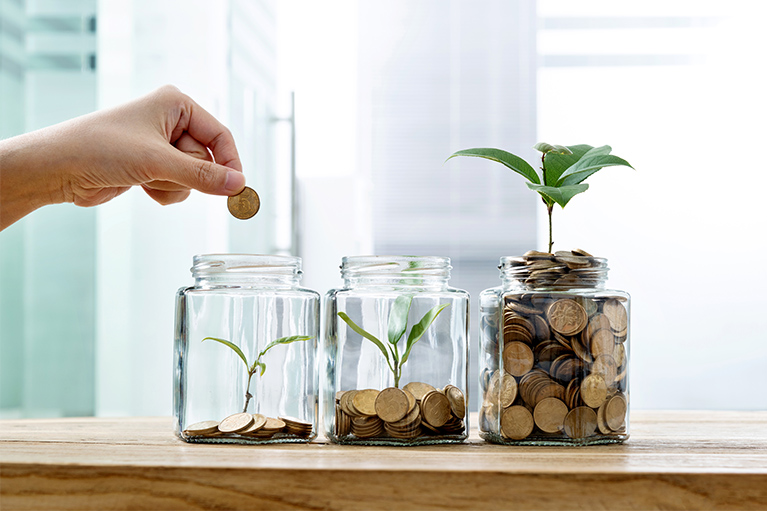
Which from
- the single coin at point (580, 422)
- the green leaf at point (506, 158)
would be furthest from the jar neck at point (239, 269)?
the single coin at point (580, 422)

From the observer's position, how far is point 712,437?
664 millimetres

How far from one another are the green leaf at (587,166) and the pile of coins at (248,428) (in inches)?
14.5

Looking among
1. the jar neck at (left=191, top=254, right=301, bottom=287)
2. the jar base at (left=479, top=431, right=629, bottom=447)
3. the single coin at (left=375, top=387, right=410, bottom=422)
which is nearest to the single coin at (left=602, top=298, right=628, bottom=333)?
the jar base at (left=479, top=431, right=629, bottom=447)

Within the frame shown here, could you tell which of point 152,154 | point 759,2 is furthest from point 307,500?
point 759,2

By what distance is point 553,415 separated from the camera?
603 millimetres

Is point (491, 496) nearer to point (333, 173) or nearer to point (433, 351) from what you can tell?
point (433, 351)

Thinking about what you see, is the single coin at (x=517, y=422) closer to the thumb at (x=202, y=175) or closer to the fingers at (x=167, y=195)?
the thumb at (x=202, y=175)

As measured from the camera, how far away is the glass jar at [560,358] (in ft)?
1.98

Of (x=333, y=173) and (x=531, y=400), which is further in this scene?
(x=333, y=173)

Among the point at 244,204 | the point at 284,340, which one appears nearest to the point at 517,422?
the point at 284,340

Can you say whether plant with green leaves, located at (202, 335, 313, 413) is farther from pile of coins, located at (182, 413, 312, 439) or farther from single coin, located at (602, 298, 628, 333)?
single coin, located at (602, 298, 628, 333)

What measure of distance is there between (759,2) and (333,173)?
165cm

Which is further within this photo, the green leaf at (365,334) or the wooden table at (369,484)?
the green leaf at (365,334)

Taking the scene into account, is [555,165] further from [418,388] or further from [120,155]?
[120,155]
